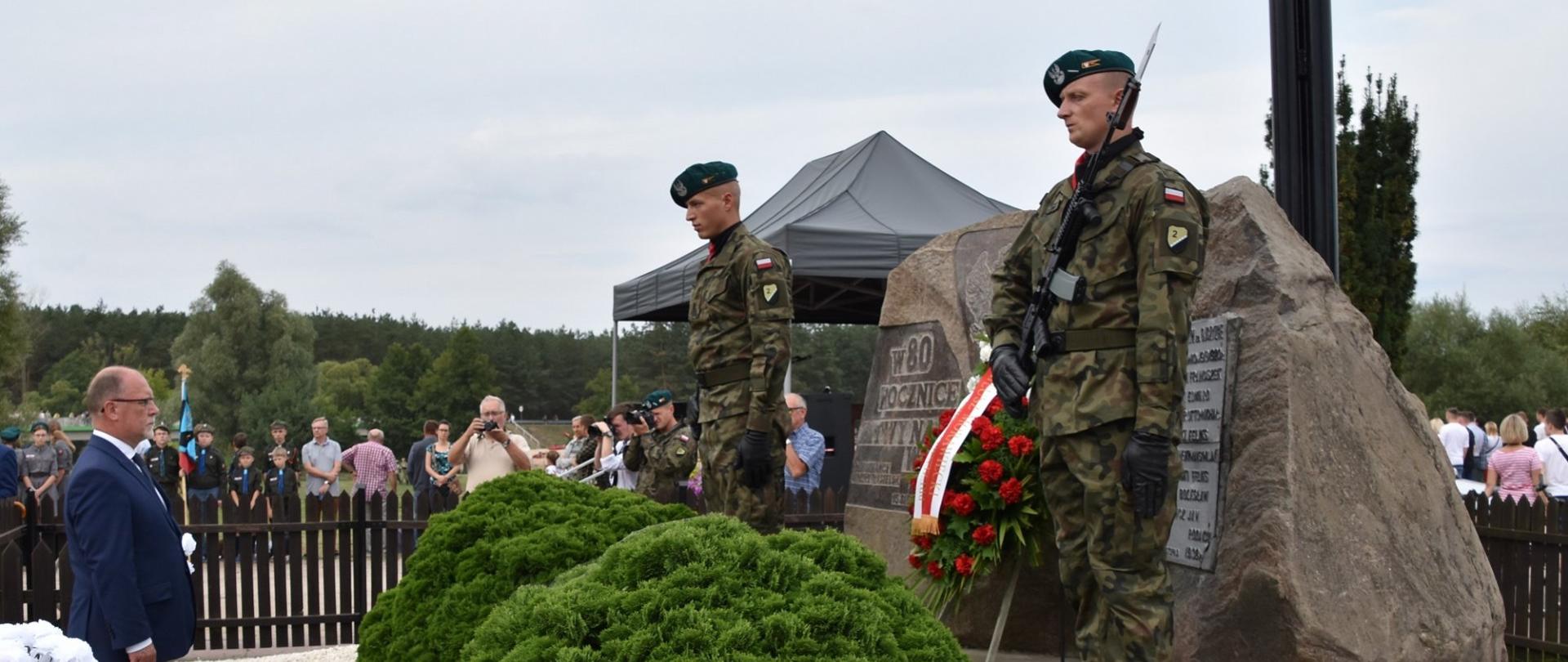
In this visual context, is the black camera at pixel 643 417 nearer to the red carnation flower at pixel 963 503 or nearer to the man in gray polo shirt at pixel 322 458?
the red carnation flower at pixel 963 503

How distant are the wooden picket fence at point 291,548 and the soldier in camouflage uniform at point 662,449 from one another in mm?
456

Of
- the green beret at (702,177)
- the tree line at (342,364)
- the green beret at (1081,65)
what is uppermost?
the green beret at (1081,65)

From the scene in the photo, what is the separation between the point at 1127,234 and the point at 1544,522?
557 centimetres

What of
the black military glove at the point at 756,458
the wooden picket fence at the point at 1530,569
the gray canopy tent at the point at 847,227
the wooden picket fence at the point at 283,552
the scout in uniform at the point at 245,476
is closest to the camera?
the black military glove at the point at 756,458

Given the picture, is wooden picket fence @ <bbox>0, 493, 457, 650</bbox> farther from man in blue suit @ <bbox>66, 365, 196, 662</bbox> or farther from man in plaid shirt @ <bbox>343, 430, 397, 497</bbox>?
man in plaid shirt @ <bbox>343, 430, 397, 497</bbox>

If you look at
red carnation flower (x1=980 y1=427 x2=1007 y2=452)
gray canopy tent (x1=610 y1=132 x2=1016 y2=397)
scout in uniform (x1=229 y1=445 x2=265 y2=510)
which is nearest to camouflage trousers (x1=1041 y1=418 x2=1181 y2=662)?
red carnation flower (x1=980 y1=427 x2=1007 y2=452)

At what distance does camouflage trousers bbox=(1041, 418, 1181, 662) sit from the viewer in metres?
4.05

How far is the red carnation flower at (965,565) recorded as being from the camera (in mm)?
5246

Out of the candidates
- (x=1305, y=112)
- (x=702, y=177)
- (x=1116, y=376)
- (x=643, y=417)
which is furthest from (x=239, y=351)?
(x=1116, y=376)

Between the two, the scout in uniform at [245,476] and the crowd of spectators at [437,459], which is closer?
the crowd of spectators at [437,459]

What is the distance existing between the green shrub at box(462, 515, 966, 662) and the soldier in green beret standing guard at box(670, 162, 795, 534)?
267cm

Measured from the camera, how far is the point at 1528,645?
8352 mm

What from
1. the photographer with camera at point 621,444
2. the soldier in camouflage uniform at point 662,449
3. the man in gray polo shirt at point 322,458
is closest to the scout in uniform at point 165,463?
the man in gray polo shirt at point 322,458

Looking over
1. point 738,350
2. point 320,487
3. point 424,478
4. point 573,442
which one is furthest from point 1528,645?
point 320,487
